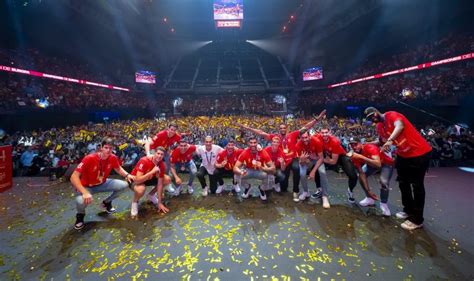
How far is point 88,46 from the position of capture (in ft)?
99.3

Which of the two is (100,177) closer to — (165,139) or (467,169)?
(165,139)

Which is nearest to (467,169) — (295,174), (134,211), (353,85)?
(295,174)

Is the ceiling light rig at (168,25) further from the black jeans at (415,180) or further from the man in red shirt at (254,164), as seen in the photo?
the black jeans at (415,180)

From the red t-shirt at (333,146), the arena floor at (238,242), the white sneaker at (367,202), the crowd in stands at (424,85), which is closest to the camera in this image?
the arena floor at (238,242)

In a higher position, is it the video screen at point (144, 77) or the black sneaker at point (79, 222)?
the video screen at point (144, 77)

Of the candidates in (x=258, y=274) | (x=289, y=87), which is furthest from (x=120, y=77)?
(x=258, y=274)

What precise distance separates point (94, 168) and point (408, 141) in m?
6.92

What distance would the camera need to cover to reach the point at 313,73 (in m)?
39.2

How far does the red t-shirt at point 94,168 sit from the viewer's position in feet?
16.1

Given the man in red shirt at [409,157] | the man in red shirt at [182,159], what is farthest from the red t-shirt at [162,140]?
the man in red shirt at [409,157]

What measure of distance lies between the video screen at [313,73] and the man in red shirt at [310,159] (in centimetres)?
3673

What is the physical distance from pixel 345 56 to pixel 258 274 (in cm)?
4150

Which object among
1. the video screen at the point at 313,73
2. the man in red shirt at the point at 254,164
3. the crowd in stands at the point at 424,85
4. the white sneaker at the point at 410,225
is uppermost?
the video screen at the point at 313,73

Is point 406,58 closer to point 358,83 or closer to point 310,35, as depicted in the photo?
point 358,83
